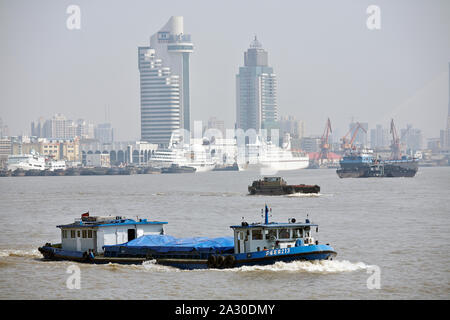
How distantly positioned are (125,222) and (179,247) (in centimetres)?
456

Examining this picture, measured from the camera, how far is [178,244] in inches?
1642

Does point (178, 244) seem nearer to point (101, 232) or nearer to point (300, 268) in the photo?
point (101, 232)

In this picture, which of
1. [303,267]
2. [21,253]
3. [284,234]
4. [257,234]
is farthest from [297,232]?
[21,253]

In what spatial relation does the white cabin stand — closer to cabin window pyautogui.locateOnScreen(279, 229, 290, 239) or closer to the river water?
the river water

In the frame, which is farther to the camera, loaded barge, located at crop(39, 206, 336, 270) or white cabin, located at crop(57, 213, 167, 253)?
white cabin, located at crop(57, 213, 167, 253)

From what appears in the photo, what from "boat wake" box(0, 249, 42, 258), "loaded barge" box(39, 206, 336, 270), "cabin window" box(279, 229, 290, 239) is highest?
"cabin window" box(279, 229, 290, 239)

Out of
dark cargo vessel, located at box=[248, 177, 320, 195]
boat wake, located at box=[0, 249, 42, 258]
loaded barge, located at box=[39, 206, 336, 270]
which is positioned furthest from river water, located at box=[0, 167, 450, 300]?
dark cargo vessel, located at box=[248, 177, 320, 195]

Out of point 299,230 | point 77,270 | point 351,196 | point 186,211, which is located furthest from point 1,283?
point 351,196

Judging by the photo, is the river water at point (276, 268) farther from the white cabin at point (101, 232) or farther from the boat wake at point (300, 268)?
the white cabin at point (101, 232)

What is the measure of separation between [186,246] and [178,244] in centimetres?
71

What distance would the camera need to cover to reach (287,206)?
285ft

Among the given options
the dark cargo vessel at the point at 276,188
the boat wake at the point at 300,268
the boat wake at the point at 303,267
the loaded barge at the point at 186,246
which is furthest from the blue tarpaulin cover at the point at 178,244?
the dark cargo vessel at the point at 276,188

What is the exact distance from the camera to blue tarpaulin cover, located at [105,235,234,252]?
40844 mm
